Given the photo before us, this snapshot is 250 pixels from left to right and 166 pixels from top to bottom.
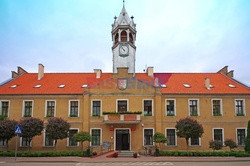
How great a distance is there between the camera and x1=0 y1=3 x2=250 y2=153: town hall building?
32562 millimetres

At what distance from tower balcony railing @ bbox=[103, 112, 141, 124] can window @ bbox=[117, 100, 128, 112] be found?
74.9 inches

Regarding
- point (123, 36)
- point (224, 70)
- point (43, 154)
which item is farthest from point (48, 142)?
point (224, 70)

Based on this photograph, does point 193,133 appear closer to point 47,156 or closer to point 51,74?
point 47,156

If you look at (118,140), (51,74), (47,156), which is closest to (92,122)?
(118,140)

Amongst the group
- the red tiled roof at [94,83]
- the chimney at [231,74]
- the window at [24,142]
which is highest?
the chimney at [231,74]

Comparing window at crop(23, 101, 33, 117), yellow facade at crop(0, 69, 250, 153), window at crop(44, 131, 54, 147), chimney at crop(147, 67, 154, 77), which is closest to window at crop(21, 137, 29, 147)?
yellow facade at crop(0, 69, 250, 153)

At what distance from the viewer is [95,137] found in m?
32.9

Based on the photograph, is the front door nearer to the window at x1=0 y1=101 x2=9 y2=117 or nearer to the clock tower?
the clock tower

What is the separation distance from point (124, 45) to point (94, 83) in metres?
6.74

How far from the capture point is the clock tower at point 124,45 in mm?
37781

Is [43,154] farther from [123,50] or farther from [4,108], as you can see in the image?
[123,50]

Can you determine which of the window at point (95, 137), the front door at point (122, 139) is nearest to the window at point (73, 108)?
the window at point (95, 137)

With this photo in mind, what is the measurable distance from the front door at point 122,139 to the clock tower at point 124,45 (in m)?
8.70

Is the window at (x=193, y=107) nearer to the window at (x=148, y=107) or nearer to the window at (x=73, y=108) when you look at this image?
the window at (x=148, y=107)
